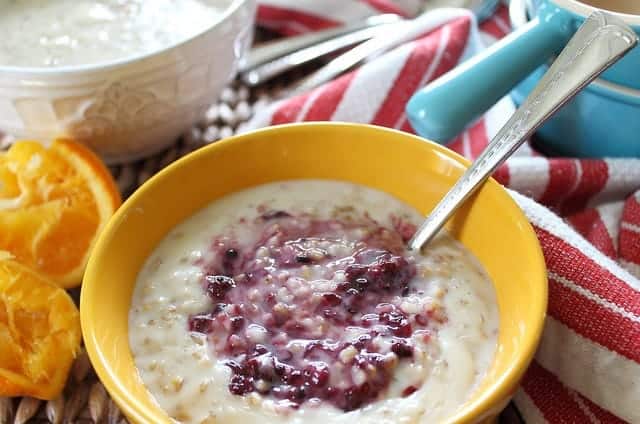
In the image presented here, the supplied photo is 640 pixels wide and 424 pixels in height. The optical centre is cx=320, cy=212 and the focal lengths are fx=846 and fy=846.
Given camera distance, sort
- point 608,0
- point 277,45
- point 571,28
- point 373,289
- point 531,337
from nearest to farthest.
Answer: point 531,337 < point 373,289 < point 571,28 < point 608,0 < point 277,45

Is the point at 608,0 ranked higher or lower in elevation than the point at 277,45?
higher

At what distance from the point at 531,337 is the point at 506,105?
64 centimetres

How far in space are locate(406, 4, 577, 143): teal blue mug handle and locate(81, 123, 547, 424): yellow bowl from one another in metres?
0.06

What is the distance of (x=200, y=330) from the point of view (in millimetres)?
974

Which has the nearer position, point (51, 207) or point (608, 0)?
point (51, 207)

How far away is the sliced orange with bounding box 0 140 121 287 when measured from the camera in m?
1.19

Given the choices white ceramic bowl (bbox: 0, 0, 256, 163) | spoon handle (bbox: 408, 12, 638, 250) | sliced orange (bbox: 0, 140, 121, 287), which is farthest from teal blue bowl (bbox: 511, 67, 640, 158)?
sliced orange (bbox: 0, 140, 121, 287)

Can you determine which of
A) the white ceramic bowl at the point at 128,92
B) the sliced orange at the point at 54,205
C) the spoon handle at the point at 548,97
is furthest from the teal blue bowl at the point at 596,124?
the sliced orange at the point at 54,205

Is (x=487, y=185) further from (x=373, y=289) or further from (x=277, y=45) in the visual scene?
(x=277, y=45)

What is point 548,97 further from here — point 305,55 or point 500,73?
point 305,55

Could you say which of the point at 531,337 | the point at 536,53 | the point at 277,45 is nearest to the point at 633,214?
the point at 536,53

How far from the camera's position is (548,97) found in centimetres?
104

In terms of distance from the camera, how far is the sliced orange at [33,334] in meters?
1.03

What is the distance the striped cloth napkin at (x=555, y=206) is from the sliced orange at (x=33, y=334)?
1.61 feet
